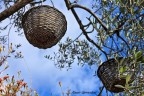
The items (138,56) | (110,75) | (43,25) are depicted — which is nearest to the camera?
(138,56)

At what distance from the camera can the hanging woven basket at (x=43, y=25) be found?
3387 mm

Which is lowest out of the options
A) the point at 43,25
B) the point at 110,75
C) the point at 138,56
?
the point at 110,75

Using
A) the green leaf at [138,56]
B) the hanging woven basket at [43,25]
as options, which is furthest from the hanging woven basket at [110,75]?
the green leaf at [138,56]

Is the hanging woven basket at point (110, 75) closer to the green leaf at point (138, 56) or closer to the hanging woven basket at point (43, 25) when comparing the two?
the hanging woven basket at point (43, 25)

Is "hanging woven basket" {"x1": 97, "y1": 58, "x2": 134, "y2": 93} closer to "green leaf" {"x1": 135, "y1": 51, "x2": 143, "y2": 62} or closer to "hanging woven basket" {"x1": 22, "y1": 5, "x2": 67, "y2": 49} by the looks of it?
"hanging woven basket" {"x1": 22, "y1": 5, "x2": 67, "y2": 49}

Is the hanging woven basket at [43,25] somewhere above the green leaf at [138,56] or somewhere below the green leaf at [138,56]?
above

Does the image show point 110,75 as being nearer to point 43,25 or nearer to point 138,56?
point 43,25

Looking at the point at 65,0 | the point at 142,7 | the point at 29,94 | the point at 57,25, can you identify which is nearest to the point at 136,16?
the point at 142,7

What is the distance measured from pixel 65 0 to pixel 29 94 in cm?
136

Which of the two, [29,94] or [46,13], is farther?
[29,94]

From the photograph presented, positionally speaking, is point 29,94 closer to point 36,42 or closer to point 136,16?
point 36,42

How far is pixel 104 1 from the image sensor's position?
156 inches

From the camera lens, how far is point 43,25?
3379 mm

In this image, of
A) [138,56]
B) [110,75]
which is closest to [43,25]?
[110,75]
